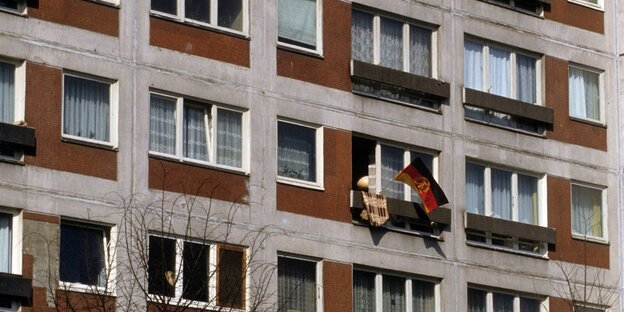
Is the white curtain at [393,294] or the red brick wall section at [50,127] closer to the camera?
the red brick wall section at [50,127]

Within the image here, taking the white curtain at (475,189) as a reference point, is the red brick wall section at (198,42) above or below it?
above

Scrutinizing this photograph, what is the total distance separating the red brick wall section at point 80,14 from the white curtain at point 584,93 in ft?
48.5

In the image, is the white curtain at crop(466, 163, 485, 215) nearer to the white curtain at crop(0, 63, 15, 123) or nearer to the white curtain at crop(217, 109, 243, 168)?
the white curtain at crop(217, 109, 243, 168)

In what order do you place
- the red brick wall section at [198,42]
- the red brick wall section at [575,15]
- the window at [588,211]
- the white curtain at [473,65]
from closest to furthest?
the red brick wall section at [198,42] → the white curtain at [473,65] → the window at [588,211] → the red brick wall section at [575,15]

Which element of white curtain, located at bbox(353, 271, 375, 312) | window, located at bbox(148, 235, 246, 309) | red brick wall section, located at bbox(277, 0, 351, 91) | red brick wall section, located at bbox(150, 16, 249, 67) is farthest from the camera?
white curtain, located at bbox(353, 271, 375, 312)

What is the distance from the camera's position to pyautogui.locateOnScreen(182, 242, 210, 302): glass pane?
37.4 meters

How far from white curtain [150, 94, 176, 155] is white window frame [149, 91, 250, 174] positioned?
0.09 metres

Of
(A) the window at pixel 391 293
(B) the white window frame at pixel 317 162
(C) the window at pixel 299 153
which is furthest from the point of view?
(A) the window at pixel 391 293

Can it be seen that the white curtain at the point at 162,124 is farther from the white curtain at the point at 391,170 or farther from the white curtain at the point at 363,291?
the white curtain at the point at 391,170

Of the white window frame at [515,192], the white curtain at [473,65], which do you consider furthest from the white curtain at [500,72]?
the white window frame at [515,192]

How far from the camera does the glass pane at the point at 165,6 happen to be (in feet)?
131

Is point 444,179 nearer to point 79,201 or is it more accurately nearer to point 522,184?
point 522,184

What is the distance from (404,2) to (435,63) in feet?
5.82

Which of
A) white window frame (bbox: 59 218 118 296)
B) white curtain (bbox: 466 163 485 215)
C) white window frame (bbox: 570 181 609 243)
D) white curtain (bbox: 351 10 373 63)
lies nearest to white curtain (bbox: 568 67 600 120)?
white window frame (bbox: 570 181 609 243)
